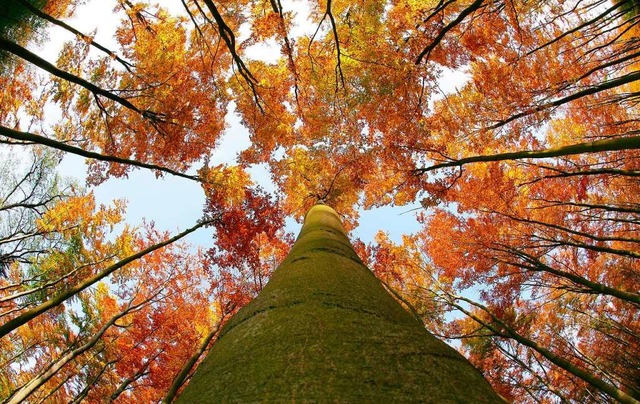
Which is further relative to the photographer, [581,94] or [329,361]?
[581,94]

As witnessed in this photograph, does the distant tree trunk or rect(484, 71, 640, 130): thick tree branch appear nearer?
A: the distant tree trunk

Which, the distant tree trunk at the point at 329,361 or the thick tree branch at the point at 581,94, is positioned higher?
the thick tree branch at the point at 581,94

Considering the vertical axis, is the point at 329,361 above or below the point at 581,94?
below

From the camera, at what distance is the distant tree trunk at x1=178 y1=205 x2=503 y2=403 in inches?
29.5

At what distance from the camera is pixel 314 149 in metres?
9.98

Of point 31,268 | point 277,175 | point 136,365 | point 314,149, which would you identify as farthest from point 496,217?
point 31,268

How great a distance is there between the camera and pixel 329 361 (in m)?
0.85

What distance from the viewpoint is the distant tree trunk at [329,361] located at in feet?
2.45

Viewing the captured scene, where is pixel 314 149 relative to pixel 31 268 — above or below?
above

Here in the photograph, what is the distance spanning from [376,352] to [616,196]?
9.95 metres

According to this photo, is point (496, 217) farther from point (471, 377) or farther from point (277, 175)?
point (471, 377)

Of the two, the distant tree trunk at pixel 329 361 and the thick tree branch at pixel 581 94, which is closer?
the distant tree trunk at pixel 329 361

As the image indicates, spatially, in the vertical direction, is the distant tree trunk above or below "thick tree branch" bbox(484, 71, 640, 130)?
below

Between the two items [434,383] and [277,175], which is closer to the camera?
[434,383]
